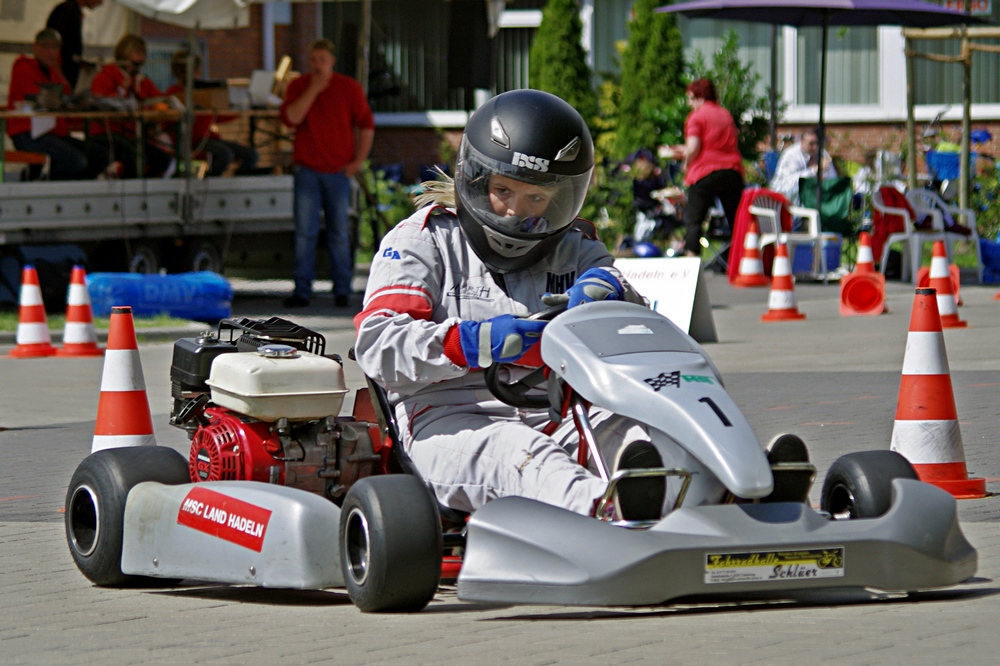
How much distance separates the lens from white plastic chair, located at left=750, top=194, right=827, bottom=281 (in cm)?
1733

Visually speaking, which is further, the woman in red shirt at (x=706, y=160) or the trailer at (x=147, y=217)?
the woman in red shirt at (x=706, y=160)

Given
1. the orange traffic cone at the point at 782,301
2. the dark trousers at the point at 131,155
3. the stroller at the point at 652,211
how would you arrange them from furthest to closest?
the stroller at the point at 652,211
the dark trousers at the point at 131,155
the orange traffic cone at the point at 782,301

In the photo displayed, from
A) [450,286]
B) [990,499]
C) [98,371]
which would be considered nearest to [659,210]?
[98,371]

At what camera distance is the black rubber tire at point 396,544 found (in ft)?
13.5

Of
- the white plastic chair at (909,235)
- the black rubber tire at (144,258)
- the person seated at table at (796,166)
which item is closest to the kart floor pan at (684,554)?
the black rubber tire at (144,258)

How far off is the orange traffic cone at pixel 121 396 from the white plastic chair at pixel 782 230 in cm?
1187

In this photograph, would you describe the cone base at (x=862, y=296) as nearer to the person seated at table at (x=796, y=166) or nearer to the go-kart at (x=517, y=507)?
the person seated at table at (x=796, y=166)

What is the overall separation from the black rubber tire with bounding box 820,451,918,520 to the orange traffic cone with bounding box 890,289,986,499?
5.36 ft

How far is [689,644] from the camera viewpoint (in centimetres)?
388

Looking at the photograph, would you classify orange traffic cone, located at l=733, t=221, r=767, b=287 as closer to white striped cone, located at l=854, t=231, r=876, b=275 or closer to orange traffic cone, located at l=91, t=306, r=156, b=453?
white striped cone, located at l=854, t=231, r=876, b=275

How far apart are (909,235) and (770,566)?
542 inches

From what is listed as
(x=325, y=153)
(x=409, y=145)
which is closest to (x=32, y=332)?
(x=325, y=153)

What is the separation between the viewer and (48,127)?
1496 centimetres

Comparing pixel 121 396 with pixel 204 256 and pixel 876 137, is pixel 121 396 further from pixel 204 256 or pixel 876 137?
pixel 876 137
